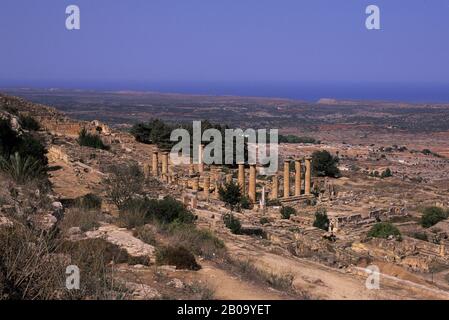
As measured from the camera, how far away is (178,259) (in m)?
10.3

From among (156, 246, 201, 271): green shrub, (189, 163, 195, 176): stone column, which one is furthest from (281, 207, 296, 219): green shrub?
(156, 246, 201, 271): green shrub

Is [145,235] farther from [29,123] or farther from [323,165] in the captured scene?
[323,165]

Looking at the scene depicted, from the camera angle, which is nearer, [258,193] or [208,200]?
[208,200]

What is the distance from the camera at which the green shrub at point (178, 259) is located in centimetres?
1024

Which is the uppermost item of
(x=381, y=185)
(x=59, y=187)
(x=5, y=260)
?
(x=5, y=260)

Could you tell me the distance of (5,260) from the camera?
22.4ft

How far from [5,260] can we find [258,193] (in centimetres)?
2643

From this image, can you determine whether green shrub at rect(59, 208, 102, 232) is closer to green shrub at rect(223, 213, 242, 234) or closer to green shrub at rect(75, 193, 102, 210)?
green shrub at rect(75, 193, 102, 210)

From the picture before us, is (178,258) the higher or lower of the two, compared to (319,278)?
higher

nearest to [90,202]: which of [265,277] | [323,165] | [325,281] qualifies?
[265,277]
